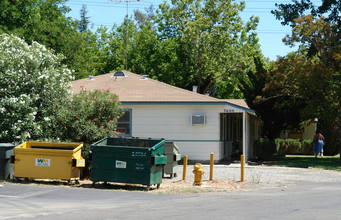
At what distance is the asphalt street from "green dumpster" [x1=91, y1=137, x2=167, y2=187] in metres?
0.61

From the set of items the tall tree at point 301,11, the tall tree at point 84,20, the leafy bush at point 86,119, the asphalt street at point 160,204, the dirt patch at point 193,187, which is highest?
the tall tree at point 84,20

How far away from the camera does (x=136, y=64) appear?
141ft

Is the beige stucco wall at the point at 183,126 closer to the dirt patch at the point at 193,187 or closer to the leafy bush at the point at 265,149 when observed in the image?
the leafy bush at the point at 265,149

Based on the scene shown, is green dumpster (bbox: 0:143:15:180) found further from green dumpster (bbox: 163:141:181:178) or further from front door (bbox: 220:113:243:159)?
front door (bbox: 220:113:243:159)

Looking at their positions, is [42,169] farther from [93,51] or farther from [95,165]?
[93,51]

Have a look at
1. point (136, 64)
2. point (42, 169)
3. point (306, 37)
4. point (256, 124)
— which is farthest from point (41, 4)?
point (42, 169)

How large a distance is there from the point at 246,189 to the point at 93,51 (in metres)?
37.0

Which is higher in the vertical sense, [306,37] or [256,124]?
[306,37]

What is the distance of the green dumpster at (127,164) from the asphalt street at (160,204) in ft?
2.01

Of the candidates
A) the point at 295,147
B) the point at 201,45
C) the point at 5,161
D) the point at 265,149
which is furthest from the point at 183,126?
the point at 201,45

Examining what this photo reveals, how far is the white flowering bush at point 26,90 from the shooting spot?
51.4ft

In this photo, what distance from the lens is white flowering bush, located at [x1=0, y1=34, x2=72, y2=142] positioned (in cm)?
1566

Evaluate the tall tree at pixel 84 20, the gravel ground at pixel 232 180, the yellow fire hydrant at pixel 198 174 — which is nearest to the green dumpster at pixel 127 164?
the gravel ground at pixel 232 180

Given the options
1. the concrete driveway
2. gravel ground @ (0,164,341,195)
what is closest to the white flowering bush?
gravel ground @ (0,164,341,195)
